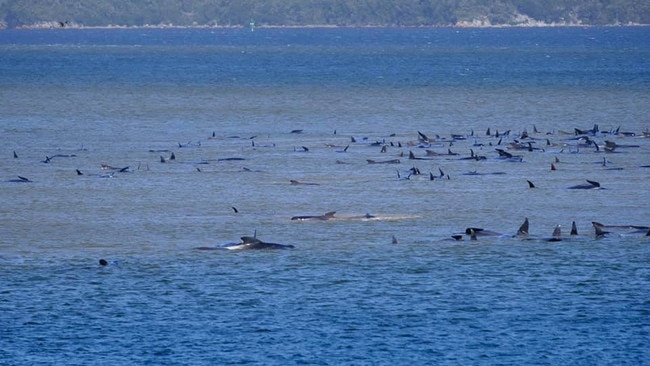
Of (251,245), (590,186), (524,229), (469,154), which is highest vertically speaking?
(524,229)

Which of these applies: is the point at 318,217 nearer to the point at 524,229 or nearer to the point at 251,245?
the point at 251,245

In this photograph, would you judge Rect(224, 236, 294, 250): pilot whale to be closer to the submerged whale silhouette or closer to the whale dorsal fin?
the whale dorsal fin

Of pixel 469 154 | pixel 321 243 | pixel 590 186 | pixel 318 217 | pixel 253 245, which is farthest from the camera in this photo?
pixel 469 154

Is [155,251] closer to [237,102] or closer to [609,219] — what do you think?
[609,219]

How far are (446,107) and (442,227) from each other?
51854mm

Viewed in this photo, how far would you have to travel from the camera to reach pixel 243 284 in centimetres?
2608

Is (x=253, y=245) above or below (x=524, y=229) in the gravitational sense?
below

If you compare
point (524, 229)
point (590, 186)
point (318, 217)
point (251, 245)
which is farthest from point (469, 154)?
point (251, 245)

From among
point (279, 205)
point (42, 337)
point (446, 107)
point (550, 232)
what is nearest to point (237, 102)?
point (446, 107)

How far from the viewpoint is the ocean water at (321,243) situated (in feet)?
72.6

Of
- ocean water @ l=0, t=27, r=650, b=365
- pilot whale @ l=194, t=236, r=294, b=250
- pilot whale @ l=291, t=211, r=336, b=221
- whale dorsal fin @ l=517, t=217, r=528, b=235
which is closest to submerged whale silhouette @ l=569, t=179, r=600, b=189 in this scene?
ocean water @ l=0, t=27, r=650, b=365

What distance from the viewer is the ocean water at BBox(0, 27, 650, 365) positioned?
72.6 feet

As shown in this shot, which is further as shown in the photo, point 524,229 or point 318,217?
point 318,217

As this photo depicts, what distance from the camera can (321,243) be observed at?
30.7 m
